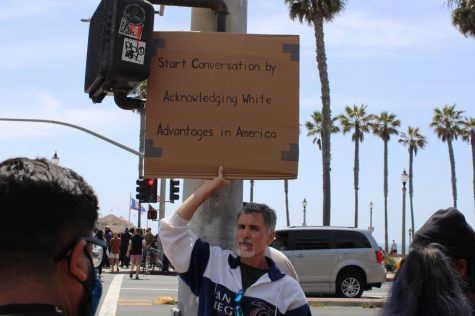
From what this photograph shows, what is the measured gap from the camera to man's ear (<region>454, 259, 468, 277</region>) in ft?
8.46

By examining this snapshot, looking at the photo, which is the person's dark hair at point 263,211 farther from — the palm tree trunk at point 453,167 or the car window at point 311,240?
the palm tree trunk at point 453,167

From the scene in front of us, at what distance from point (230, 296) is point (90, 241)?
1877 mm

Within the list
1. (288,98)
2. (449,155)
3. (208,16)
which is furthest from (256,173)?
(449,155)

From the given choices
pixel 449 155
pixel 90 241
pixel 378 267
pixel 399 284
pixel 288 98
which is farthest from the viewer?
pixel 449 155

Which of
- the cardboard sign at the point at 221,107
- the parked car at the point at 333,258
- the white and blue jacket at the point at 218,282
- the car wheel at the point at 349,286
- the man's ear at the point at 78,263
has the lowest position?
the car wheel at the point at 349,286

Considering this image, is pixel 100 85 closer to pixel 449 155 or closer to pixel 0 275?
pixel 0 275

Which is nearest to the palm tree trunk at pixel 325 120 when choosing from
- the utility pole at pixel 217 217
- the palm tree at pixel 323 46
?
the palm tree at pixel 323 46

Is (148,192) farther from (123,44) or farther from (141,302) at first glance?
(123,44)

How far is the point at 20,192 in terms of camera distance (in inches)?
56.8

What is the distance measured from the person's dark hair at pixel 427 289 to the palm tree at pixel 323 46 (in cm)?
2482

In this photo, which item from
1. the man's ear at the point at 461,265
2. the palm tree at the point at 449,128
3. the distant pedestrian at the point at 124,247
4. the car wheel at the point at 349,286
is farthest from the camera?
the palm tree at the point at 449,128

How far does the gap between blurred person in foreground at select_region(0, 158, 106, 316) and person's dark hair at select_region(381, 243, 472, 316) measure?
1237mm

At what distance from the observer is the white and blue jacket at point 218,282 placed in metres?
3.31

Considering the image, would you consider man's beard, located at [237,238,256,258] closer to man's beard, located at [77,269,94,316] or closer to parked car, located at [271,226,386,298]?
man's beard, located at [77,269,94,316]
